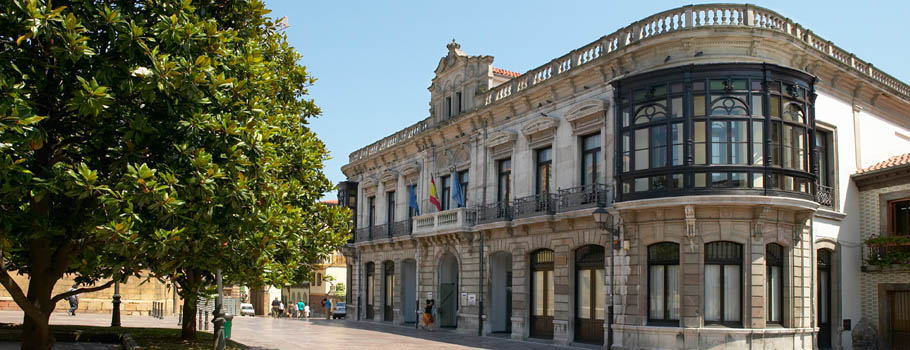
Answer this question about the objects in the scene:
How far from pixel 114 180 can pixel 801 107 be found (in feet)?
56.2

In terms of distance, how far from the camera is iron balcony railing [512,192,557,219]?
2612cm

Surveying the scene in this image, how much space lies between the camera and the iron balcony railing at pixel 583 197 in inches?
944

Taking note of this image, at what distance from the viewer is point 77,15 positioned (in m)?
12.4

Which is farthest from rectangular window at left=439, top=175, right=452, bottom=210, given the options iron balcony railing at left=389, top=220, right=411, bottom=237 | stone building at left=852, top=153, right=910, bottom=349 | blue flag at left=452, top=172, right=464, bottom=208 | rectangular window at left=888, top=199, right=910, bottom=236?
rectangular window at left=888, top=199, right=910, bottom=236

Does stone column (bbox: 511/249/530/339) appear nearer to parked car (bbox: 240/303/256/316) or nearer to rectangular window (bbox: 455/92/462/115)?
rectangular window (bbox: 455/92/462/115)

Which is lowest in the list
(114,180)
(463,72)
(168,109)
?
(114,180)

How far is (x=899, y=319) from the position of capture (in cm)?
2298

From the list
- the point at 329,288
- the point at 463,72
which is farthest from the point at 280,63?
the point at 329,288

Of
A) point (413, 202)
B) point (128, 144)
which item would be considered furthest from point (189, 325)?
point (413, 202)

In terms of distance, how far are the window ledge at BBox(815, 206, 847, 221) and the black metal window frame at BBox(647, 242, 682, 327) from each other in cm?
415

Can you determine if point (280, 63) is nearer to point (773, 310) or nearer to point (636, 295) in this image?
point (636, 295)

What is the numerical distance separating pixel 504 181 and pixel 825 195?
1098 centimetres

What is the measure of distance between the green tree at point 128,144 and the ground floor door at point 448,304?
20.0 m

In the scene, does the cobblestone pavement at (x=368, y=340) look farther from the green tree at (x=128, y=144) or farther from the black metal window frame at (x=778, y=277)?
the green tree at (x=128, y=144)
